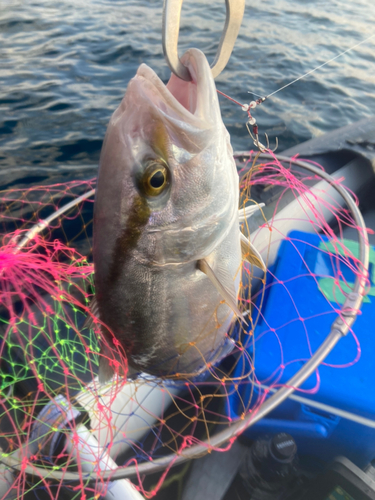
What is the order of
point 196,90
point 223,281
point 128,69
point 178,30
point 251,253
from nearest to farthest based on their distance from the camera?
1. point 178,30
2. point 196,90
3. point 223,281
4. point 251,253
5. point 128,69

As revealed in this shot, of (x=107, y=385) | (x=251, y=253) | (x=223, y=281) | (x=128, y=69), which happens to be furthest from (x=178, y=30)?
(x=128, y=69)

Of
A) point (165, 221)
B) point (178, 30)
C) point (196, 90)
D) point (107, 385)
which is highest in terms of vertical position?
point (178, 30)

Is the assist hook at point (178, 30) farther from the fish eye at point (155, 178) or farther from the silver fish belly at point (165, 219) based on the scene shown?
the fish eye at point (155, 178)

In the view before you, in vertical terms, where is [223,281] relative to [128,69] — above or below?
below

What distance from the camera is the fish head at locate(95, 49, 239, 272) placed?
1290 mm

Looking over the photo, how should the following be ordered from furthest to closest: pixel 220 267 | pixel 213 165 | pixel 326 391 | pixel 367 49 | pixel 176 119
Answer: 1. pixel 367 49
2. pixel 326 391
3. pixel 220 267
4. pixel 213 165
5. pixel 176 119

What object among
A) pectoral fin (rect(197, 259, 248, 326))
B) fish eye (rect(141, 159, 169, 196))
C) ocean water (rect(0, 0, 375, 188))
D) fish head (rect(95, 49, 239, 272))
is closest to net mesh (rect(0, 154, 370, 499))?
pectoral fin (rect(197, 259, 248, 326))

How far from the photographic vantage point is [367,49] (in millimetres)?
9523

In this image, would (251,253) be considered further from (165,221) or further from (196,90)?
(196,90)

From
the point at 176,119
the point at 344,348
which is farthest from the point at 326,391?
the point at 176,119

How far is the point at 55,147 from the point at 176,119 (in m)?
4.98

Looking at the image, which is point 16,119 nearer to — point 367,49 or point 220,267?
point 220,267

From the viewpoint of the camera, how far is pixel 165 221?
145cm

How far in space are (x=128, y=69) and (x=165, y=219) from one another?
7593 mm
